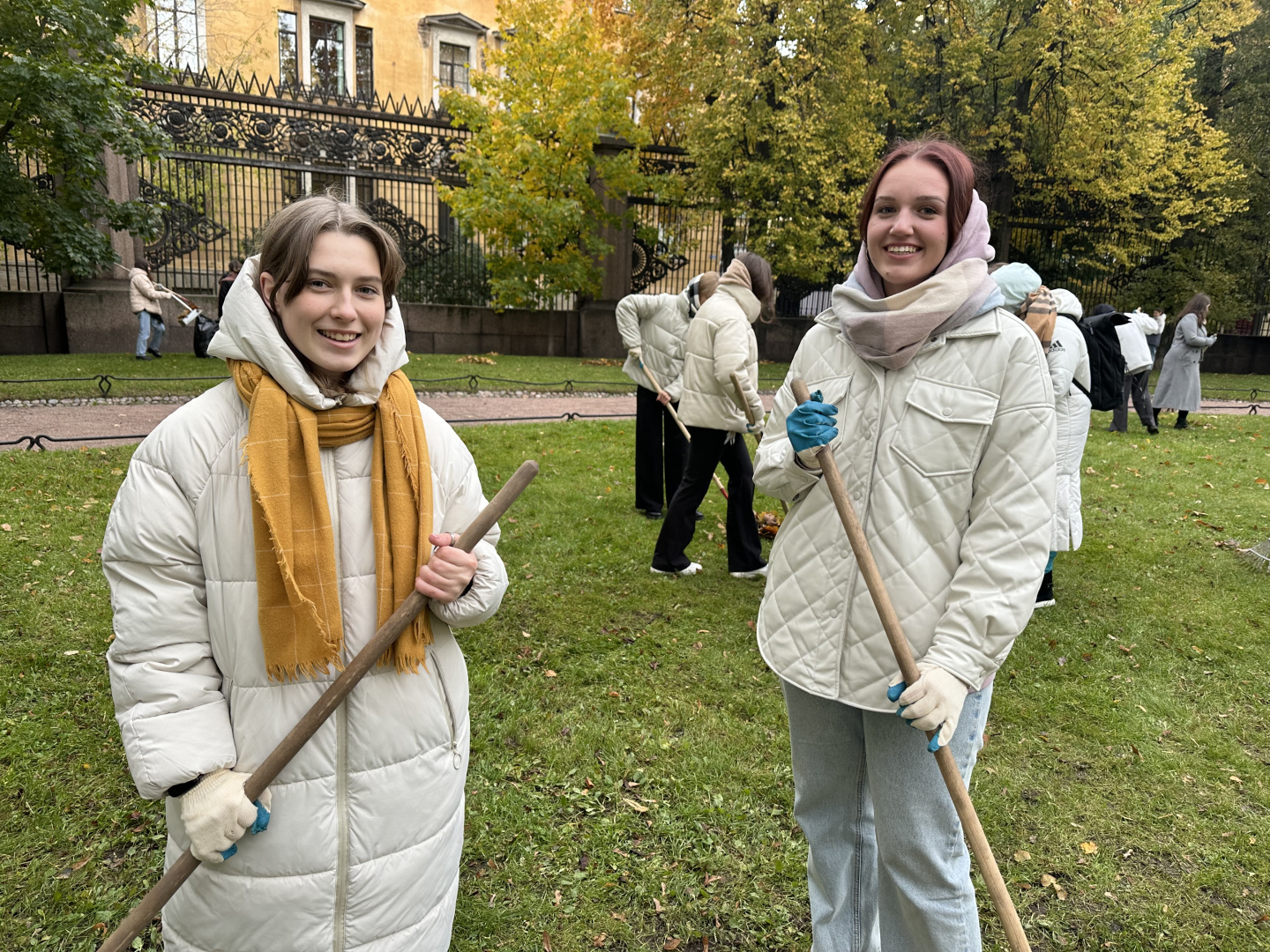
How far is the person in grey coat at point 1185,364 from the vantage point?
12.3 metres

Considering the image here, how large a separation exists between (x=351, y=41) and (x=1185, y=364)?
26.6 metres

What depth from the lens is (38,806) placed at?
3262mm

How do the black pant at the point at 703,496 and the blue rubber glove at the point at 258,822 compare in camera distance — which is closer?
the blue rubber glove at the point at 258,822

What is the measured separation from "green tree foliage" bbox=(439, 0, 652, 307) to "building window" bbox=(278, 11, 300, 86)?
44.0 feet

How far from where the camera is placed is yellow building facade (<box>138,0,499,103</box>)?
2625 cm

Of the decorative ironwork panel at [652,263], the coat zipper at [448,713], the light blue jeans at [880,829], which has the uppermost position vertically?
the decorative ironwork panel at [652,263]

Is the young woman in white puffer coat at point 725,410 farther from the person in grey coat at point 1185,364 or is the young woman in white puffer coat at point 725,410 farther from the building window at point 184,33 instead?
the building window at point 184,33

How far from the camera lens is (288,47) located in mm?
27750

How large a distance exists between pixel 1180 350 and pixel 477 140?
13.0m

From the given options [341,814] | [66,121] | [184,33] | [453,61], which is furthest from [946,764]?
[453,61]

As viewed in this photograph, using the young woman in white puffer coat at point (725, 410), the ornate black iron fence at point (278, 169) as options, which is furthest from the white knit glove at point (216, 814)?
the ornate black iron fence at point (278, 169)

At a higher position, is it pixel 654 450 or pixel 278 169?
pixel 278 169

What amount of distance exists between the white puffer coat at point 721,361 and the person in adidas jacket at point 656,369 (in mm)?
981

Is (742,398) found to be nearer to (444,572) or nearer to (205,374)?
(444,572)
